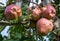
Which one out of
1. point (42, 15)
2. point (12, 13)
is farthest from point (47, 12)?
point (12, 13)

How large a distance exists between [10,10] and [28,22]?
0.28 ft

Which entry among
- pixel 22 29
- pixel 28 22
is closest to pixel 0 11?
pixel 22 29

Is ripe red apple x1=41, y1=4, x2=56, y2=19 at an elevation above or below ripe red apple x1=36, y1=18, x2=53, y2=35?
above

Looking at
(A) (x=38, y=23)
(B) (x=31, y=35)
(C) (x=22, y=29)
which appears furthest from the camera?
(B) (x=31, y=35)

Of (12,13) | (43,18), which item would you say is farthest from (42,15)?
(12,13)

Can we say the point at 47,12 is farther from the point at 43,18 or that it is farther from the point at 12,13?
the point at 12,13

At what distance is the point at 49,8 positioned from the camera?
2.78ft

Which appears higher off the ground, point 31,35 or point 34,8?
point 34,8

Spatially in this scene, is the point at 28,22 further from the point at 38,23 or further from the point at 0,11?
the point at 0,11

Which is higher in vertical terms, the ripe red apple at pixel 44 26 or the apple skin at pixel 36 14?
the apple skin at pixel 36 14

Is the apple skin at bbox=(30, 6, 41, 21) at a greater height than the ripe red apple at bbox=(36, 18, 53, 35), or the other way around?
the apple skin at bbox=(30, 6, 41, 21)

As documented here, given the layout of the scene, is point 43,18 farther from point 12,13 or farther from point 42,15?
Answer: point 12,13

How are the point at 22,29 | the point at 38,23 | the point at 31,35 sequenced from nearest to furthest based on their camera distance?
the point at 38,23
the point at 22,29
the point at 31,35

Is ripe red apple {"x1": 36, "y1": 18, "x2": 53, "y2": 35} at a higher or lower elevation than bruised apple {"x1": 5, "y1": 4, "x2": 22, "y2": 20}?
lower
